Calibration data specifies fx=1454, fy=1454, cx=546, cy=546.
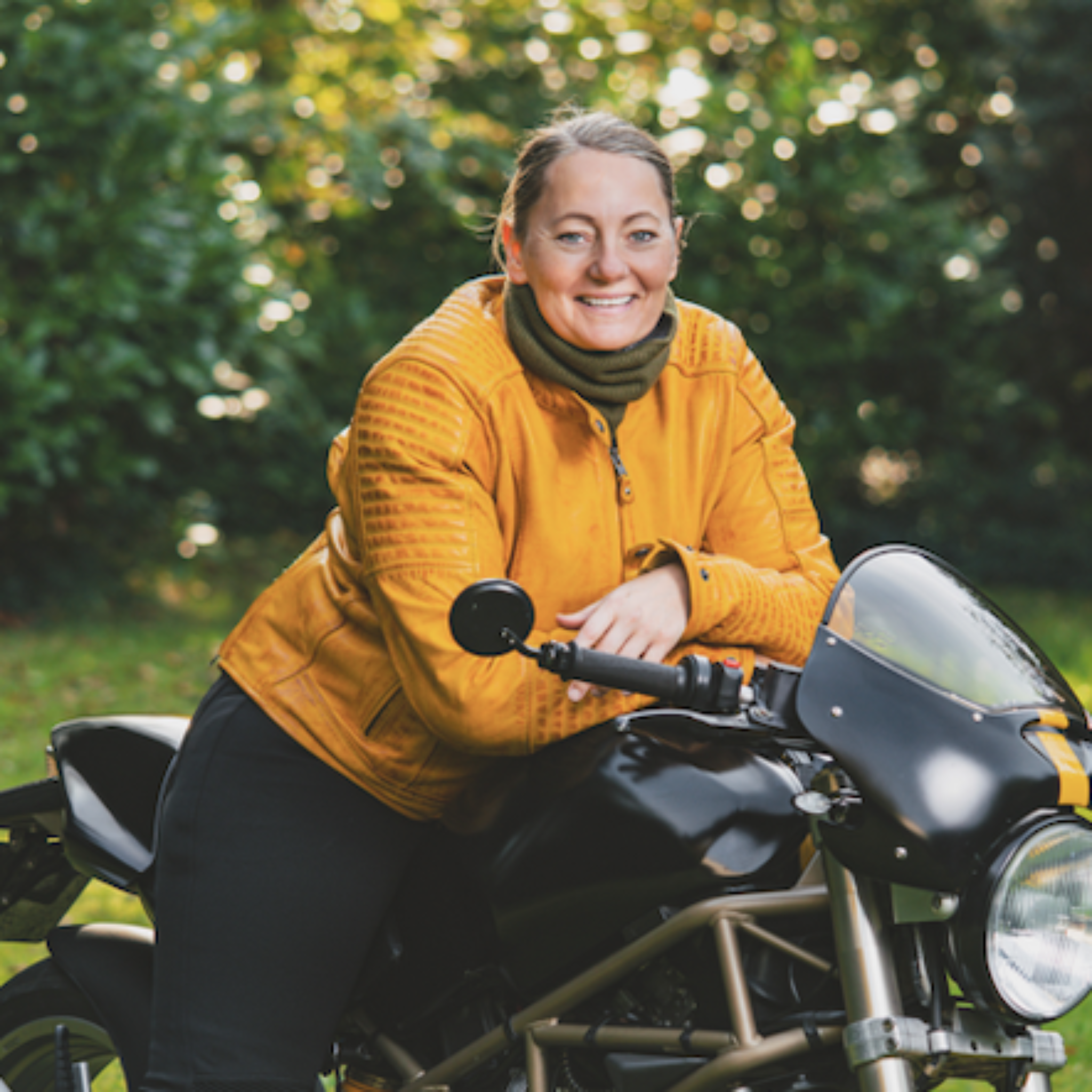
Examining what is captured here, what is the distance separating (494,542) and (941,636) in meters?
0.63

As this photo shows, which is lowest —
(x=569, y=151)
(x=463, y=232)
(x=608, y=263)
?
(x=463, y=232)

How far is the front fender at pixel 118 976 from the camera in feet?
7.88

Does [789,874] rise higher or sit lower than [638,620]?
lower

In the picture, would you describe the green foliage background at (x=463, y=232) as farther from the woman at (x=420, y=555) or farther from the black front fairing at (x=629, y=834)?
the black front fairing at (x=629, y=834)

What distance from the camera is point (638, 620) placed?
1.94 m

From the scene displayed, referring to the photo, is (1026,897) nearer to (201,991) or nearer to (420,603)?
(420,603)

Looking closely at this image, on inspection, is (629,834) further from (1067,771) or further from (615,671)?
(1067,771)

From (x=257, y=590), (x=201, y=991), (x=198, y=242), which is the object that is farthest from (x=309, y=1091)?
(x=257, y=590)

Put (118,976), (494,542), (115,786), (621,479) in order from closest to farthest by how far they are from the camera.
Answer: (494,542) < (621,479) < (118,976) < (115,786)

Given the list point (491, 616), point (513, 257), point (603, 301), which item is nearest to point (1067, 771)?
point (491, 616)

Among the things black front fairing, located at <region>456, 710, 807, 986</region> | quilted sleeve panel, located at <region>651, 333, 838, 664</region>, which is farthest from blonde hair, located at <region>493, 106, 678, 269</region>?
black front fairing, located at <region>456, 710, 807, 986</region>

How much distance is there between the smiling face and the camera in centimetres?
217

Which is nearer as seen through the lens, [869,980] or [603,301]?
[869,980]

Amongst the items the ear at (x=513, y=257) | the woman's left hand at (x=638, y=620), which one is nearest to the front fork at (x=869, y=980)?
the woman's left hand at (x=638, y=620)
